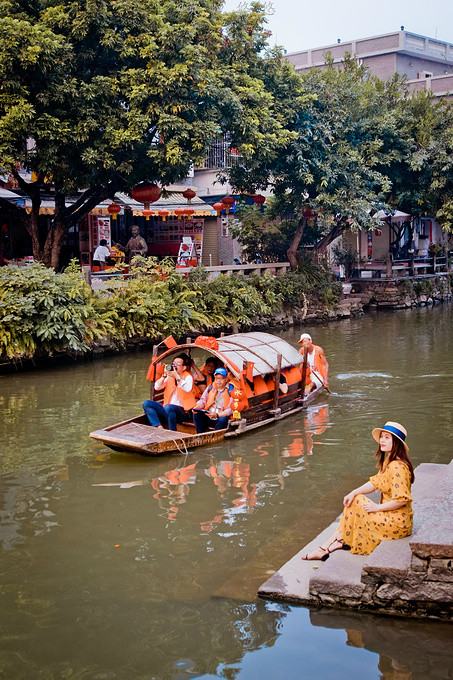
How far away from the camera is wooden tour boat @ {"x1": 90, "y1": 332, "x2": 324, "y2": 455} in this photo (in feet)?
→ 32.9

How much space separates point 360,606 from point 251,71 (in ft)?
63.5

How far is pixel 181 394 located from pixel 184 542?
3948 mm

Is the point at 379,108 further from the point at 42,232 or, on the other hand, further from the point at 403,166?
the point at 42,232

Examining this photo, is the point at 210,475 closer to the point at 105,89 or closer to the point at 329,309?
Answer: the point at 105,89

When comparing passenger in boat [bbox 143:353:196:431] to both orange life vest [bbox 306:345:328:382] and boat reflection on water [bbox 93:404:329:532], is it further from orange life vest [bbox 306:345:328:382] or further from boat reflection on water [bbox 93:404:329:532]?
orange life vest [bbox 306:345:328:382]

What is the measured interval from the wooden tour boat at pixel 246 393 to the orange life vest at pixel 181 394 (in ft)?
1.14

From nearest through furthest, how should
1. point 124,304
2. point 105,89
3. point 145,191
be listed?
1. point 105,89
2. point 124,304
3. point 145,191

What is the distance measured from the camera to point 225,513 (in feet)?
27.7

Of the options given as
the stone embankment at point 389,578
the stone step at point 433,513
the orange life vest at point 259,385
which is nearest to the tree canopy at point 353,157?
the orange life vest at point 259,385

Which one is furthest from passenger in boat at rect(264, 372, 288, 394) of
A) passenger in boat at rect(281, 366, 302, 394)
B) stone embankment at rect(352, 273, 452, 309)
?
stone embankment at rect(352, 273, 452, 309)

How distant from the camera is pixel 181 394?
11.4 m

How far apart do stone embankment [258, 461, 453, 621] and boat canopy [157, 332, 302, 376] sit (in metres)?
5.27

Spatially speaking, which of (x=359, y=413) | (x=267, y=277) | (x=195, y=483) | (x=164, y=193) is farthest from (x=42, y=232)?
(x=195, y=483)

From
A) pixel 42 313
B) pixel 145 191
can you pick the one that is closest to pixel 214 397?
pixel 42 313
